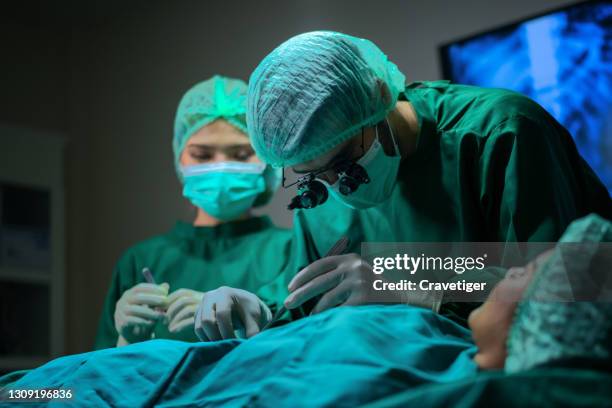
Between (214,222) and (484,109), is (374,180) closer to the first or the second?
(484,109)

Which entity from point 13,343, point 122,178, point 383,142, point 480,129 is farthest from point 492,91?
point 13,343

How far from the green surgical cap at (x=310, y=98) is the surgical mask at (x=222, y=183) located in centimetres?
64

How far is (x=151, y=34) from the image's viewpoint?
320cm

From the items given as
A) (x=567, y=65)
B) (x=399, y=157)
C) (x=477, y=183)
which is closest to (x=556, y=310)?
(x=477, y=183)

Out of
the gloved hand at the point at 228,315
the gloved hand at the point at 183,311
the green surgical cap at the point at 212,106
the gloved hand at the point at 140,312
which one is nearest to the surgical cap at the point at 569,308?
the gloved hand at the point at 228,315

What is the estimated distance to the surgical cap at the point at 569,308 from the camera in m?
1.10

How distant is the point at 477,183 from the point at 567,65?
1.27 m

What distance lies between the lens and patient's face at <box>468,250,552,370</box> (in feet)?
3.96

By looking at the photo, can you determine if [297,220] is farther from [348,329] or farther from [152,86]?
[152,86]

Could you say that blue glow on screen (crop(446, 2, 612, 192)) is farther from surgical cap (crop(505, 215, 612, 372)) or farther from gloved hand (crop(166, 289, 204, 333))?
surgical cap (crop(505, 215, 612, 372))

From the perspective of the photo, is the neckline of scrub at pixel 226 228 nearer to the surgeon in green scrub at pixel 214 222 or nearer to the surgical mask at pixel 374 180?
the surgeon in green scrub at pixel 214 222

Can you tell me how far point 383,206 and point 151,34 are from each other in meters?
1.65

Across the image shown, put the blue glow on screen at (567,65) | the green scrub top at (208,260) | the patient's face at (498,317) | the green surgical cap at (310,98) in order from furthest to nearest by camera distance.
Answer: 1. the blue glow on screen at (567,65)
2. the green scrub top at (208,260)
3. the green surgical cap at (310,98)
4. the patient's face at (498,317)

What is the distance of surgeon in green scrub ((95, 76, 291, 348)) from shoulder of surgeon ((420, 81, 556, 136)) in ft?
2.02
